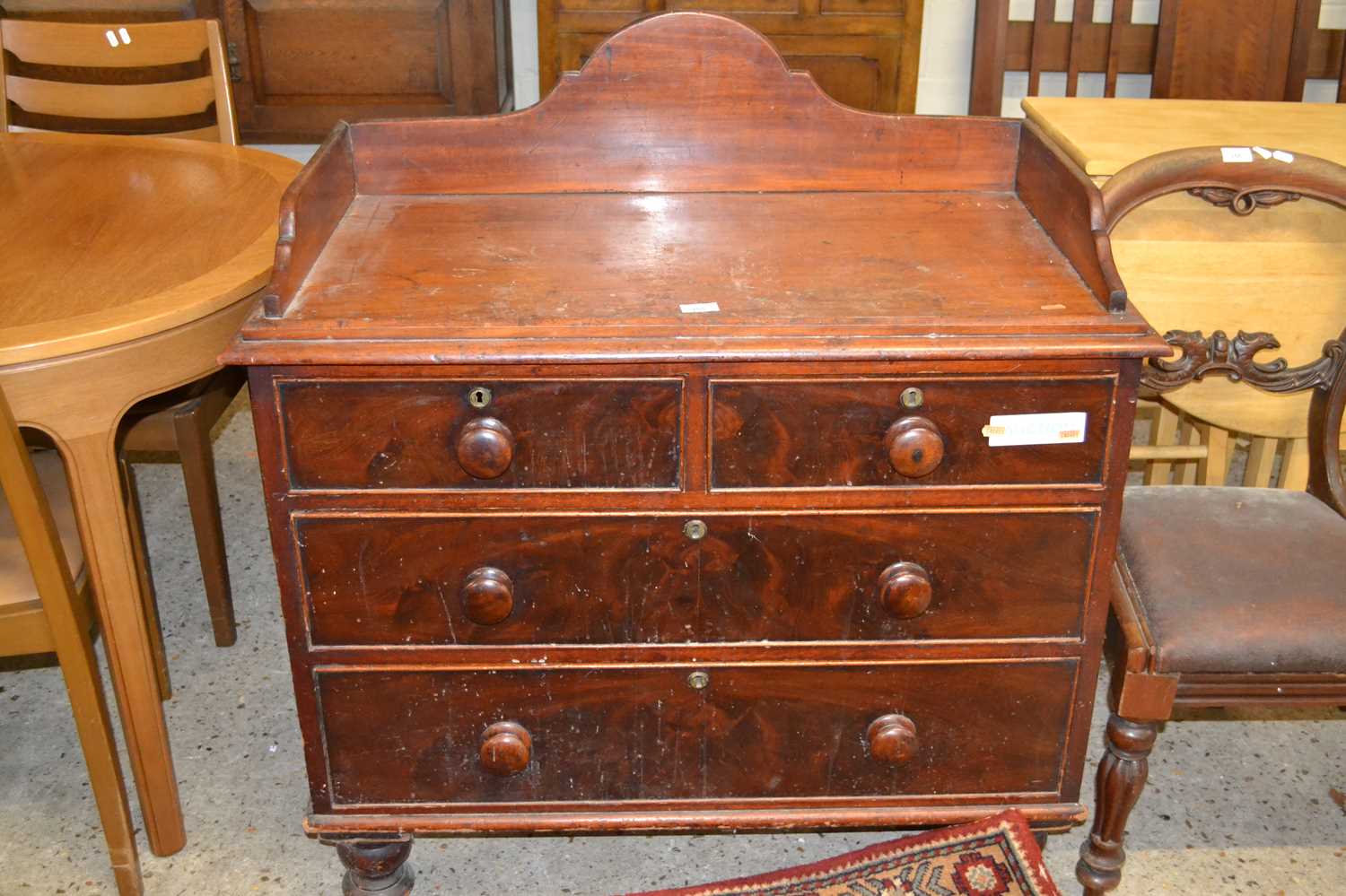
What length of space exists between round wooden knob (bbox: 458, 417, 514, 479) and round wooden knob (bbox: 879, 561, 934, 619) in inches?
21.4

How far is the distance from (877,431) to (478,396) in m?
0.51

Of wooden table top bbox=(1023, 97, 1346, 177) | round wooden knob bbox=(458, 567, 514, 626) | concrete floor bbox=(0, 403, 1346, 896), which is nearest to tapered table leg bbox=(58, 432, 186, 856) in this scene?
concrete floor bbox=(0, 403, 1346, 896)

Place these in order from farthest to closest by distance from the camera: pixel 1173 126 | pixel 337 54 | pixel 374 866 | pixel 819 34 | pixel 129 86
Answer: pixel 337 54 → pixel 819 34 → pixel 129 86 → pixel 1173 126 → pixel 374 866

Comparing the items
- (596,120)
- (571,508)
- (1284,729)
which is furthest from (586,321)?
(1284,729)

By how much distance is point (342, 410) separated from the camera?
1667mm

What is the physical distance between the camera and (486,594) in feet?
5.82

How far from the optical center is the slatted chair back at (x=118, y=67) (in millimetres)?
2869

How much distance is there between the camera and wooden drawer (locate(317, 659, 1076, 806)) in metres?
1.87

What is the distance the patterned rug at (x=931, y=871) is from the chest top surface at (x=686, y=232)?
32.3 inches

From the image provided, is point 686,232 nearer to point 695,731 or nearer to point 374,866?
point 695,731

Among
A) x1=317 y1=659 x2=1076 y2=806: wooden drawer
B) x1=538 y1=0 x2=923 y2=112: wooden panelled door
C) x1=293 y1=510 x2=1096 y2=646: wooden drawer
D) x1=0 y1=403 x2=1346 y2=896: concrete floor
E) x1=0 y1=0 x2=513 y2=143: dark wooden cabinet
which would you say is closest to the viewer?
x1=293 y1=510 x2=1096 y2=646: wooden drawer

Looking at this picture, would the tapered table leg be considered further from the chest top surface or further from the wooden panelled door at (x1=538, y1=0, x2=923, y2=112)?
the wooden panelled door at (x1=538, y1=0, x2=923, y2=112)

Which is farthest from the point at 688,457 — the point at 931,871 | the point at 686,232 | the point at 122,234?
the point at 122,234

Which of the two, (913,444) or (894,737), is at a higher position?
(913,444)
